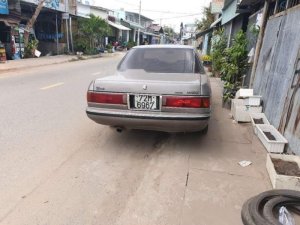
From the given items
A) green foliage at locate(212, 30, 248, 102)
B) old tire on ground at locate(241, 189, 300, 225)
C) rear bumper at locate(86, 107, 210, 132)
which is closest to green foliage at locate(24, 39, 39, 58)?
green foliage at locate(212, 30, 248, 102)

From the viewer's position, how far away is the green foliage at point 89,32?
2758 centimetres

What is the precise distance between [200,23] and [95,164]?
108ft

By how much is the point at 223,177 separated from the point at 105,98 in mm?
1994

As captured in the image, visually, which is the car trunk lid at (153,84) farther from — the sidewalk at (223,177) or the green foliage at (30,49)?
the green foliage at (30,49)

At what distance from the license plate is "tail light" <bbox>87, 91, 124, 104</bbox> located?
230 mm

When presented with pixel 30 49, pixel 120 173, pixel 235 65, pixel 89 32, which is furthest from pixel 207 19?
pixel 120 173

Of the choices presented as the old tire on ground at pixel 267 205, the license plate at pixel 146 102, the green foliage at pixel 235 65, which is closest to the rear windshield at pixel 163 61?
the license plate at pixel 146 102

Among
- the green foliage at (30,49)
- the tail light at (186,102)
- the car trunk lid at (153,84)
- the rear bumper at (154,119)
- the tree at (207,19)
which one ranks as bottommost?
the green foliage at (30,49)

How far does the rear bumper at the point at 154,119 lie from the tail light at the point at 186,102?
Answer: 13 cm

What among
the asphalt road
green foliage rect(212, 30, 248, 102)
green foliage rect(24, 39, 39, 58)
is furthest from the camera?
green foliage rect(24, 39, 39, 58)

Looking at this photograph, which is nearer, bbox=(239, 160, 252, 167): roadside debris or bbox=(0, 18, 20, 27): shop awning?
bbox=(239, 160, 252, 167): roadside debris

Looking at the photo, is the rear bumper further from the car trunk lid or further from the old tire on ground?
the old tire on ground

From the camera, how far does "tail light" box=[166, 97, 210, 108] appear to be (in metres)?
3.89

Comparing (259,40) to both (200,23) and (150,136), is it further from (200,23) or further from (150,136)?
(200,23)
